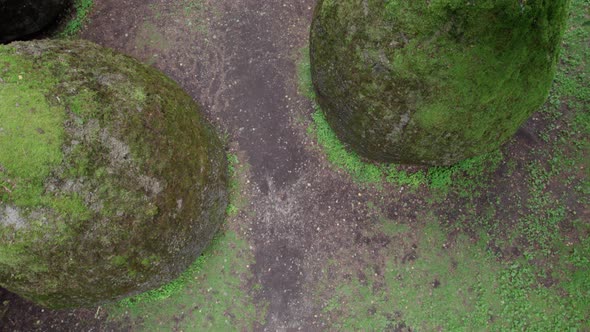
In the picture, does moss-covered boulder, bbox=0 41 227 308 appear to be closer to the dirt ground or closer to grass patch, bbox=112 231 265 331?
grass patch, bbox=112 231 265 331

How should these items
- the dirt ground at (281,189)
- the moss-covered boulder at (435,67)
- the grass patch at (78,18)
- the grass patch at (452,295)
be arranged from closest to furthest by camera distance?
the moss-covered boulder at (435,67), the grass patch at (452,295), the dirt ground at (281,189), the grass patch at (78,18)

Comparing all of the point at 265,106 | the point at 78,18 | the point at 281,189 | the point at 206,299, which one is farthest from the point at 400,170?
the point at 78,18

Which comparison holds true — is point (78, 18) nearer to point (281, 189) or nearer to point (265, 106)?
point (265, 106)

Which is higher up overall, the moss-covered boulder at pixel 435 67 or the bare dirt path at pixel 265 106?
the moss-covered boulder at pixel 435 67

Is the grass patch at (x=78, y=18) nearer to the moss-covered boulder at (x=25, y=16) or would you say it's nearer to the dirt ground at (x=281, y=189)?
the moss-covered boulder at (x=25, y=16)

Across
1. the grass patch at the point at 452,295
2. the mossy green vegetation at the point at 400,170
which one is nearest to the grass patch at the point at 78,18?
the mossy green vegetation at the point at 400,170

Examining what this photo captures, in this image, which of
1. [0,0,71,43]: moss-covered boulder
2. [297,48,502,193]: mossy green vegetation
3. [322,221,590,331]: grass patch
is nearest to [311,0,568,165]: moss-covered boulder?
[297,48,502,193]: mossy green vegetation
